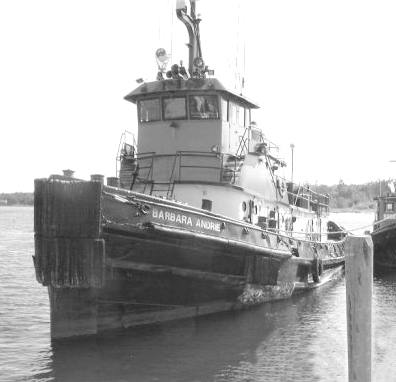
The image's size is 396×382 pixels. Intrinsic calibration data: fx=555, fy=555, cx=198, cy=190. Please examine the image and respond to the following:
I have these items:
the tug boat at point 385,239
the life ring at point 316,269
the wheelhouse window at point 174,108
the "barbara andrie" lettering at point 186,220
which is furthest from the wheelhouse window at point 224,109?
the tug boat at point 385,239

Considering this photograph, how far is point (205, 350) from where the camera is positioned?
9188mm

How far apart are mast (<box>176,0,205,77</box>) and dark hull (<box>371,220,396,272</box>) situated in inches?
455

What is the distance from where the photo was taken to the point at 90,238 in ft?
27.4

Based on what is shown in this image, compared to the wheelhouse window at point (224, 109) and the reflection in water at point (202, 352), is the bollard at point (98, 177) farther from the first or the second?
the wheelhouse window at point (224, 109)

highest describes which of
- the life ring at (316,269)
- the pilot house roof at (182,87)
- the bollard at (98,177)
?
the pilot house roof at (182,87)

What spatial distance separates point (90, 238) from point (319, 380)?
12.9ft

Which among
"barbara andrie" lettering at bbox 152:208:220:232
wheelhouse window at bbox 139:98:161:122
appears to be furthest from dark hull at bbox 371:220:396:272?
"barbara andrie" lettering at bbox 152:208:220:232

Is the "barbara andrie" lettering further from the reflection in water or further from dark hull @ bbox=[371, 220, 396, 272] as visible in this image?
dark hull @ bbox=[371, 220, 396, 272]

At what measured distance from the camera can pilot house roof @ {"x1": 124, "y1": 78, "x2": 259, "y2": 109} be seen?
11.7 metres

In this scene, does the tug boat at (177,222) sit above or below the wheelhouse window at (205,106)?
below

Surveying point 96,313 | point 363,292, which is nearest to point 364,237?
point 363,292

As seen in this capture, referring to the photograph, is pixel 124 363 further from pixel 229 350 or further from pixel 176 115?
pixel 176 115

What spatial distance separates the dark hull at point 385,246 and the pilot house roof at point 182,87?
35.9 ft

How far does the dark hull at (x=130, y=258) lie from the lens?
27.5 feet
